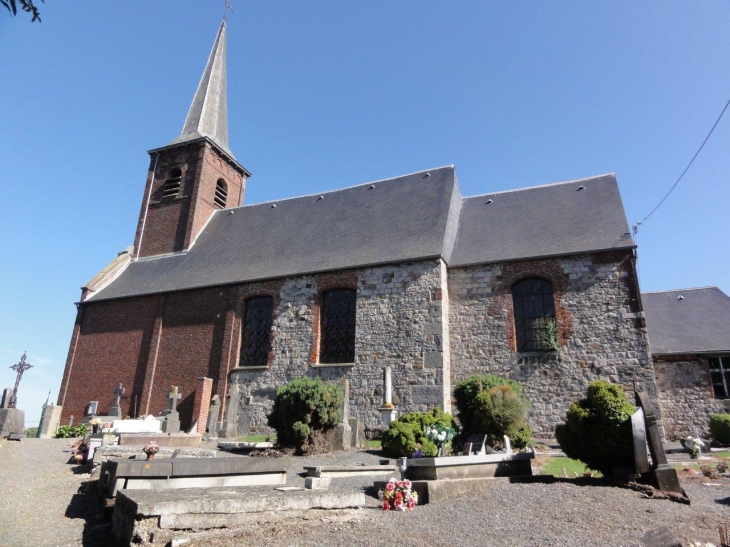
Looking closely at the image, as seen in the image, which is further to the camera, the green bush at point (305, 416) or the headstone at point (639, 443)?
the green bush at point (305, 416)

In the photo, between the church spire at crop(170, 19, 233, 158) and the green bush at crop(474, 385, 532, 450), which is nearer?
the green bush at crop(474, 385, 532, 450)

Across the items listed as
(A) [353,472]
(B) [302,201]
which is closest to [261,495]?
(A) [353,472]

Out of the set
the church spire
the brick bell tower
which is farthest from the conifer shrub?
the church spire

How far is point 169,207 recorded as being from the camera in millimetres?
21266

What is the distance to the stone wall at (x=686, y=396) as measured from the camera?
12.7 m

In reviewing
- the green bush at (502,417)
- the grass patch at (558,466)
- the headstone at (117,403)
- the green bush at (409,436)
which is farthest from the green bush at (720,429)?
the headstone at (117,403)

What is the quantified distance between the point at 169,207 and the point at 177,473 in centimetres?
1788

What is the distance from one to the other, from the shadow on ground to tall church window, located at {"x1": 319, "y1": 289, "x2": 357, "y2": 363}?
803 cm

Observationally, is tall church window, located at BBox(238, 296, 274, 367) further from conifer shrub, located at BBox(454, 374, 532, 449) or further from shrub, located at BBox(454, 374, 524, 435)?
conifer shrub, located at BBox(454, 374, 532, 449)

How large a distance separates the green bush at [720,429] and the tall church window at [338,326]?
9.53m

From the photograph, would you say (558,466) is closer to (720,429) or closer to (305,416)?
(305,416)

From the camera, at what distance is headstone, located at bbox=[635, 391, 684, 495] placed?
610 cm

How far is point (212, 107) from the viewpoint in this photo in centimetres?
2456

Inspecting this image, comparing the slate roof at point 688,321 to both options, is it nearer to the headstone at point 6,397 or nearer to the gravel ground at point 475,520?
the gravel ground at point 475,520
